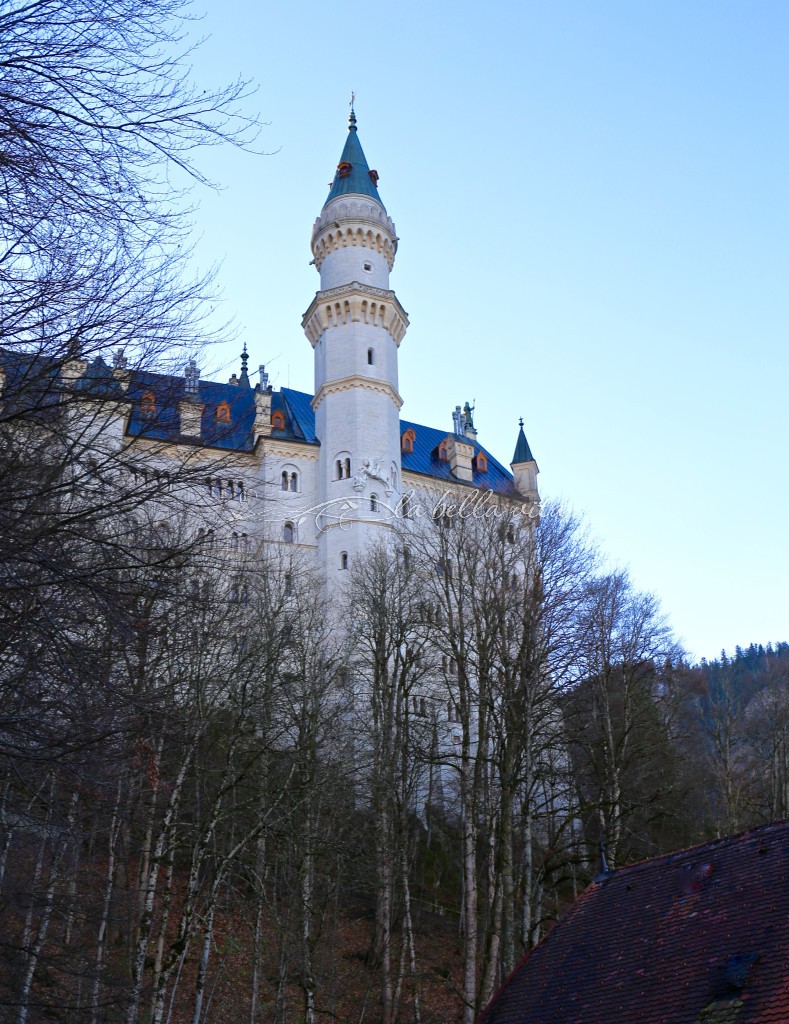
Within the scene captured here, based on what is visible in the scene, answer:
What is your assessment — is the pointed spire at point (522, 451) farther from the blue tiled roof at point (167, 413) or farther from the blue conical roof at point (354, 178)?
the blue tiled roof at point (167, 413)

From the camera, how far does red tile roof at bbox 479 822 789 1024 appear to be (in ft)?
44.9

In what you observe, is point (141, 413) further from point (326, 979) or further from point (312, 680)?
point (326, 979)

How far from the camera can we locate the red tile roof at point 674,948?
13.7 m

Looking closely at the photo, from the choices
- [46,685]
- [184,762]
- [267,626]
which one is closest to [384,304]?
[267,626]

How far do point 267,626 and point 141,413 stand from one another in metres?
15.2

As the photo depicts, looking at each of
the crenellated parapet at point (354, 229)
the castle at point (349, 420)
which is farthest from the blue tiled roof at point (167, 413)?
the crenellated parapet at point (354, 229)

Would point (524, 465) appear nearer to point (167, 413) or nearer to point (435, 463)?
point (435, 463)

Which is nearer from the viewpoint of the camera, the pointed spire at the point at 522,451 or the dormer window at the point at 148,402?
the dormer window at the point at 148,402

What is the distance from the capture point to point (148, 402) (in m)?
8.96

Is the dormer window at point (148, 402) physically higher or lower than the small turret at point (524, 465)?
lower

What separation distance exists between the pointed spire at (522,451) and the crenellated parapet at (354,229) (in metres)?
14.3

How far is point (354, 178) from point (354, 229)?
410cm

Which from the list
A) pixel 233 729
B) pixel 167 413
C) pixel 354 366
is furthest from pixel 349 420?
pixel 167 413

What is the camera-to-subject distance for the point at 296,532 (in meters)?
51.4
